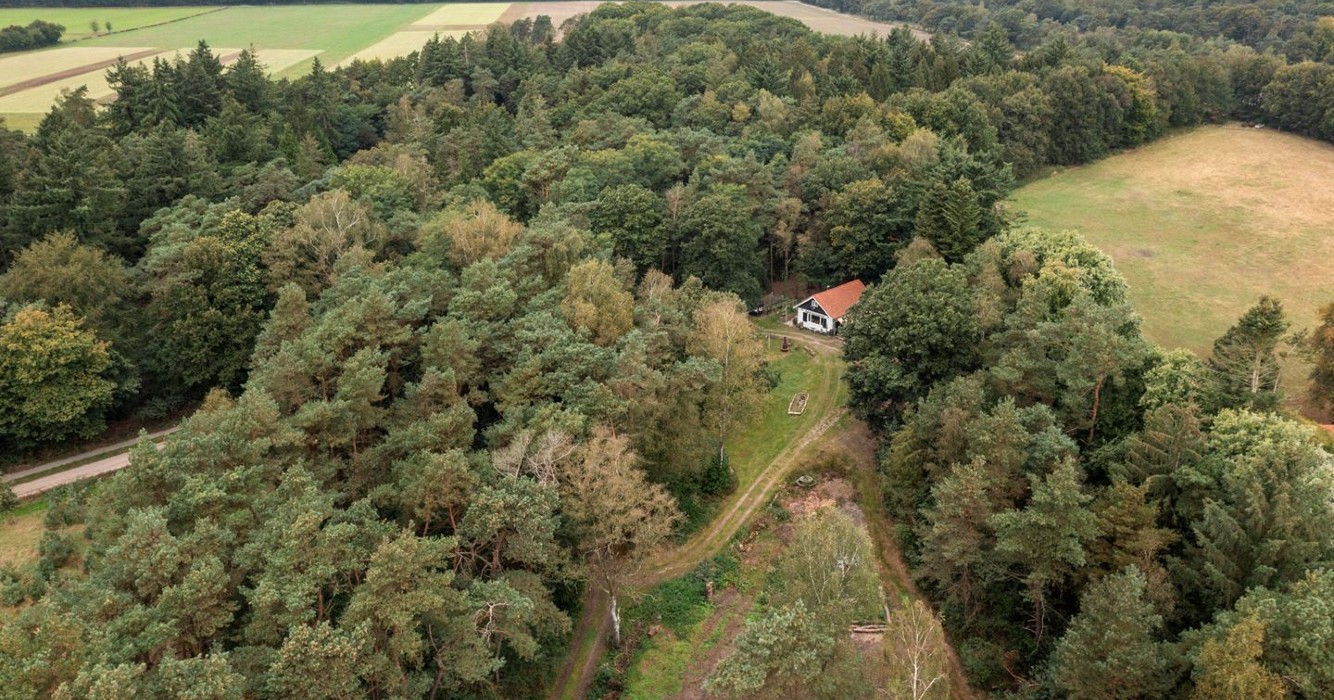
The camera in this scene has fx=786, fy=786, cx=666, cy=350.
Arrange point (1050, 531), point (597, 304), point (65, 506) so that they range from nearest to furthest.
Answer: point (1050, 531)
point (65, 506)
point (597, 304)

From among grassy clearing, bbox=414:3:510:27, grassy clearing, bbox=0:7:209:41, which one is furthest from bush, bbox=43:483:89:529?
grassy clearing, bbox=414:3:510:27

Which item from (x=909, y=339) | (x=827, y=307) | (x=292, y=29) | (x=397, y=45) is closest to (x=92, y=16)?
(x=292, y=29)

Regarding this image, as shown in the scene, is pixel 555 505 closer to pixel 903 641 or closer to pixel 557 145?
pixel 903 641

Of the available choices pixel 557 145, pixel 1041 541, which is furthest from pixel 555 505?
pixel 557 145

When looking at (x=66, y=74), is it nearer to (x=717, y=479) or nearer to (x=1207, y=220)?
(x=717, y=479)

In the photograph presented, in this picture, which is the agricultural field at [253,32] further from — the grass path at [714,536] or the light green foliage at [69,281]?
the grass path at [714,536]

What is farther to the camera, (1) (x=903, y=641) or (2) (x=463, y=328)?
(2) (x=463, y=328)

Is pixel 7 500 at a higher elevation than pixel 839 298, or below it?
below

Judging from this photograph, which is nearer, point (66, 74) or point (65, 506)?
point (65, 506)
